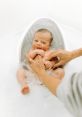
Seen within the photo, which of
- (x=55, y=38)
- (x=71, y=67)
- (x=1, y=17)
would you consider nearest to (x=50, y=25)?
(x=55, y=38)

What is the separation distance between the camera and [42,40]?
1.34 m

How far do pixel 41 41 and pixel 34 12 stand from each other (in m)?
0.32

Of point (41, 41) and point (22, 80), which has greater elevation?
point (41, 41)

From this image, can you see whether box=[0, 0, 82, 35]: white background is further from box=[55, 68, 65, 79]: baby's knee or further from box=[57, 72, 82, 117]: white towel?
box=[57, 72, 82, 117]: white towel

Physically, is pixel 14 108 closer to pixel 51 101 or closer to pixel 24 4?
pixel 51 101

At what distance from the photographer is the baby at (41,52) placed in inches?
51.4

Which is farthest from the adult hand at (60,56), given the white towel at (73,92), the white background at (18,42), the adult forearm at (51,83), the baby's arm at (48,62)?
the white towel at (73,92)

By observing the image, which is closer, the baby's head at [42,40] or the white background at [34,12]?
the baby's head at [42,40]

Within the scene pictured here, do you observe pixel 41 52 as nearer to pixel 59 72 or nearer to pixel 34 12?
pixel 59 72

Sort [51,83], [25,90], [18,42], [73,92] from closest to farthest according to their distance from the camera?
[73,92] < [51,83] < [25,90] < [18,42]

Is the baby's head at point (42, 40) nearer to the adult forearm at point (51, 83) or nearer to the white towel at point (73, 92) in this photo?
the adult forearm at point (51, 83)

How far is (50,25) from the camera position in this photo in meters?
1.40

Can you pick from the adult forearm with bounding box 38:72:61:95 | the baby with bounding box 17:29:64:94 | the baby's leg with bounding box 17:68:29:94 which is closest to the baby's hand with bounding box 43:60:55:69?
the baby with bounding box 17:29:64:94

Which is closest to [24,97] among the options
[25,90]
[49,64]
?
[25,90]
